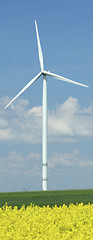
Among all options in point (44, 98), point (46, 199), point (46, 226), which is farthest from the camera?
point (44, 98)

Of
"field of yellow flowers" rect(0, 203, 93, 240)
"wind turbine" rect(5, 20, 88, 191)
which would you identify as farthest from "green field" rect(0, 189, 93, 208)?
"wind turbine" rect(5, 20, 88, 191)

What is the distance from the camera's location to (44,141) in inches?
1266

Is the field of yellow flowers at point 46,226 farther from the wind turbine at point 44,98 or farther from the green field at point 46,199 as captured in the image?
the wind turbine at point 44,98

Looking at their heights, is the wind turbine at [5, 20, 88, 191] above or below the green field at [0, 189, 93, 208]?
above

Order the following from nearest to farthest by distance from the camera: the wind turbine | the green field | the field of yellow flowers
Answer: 1. the field of yellow flowers
2. the green field
3. the wind turbine

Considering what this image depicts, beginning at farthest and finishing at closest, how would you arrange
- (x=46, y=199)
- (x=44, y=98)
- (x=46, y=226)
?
(x=44, y=98) → (x=46, y=199) → (x=46, y=226)

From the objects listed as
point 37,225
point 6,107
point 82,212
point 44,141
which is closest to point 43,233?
point 37,225

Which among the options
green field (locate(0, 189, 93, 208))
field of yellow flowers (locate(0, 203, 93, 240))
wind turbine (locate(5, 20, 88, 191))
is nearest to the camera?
field of yellow flowers (locate(0, 203, 93, 240))

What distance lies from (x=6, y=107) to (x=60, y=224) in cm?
2511

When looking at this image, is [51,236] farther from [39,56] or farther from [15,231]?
[39,56]

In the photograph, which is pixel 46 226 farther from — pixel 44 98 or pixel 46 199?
pixel 44 98

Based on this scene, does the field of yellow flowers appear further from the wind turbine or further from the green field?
the wind turbine

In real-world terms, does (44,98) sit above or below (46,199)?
above

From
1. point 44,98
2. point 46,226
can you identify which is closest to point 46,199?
point 46,226
